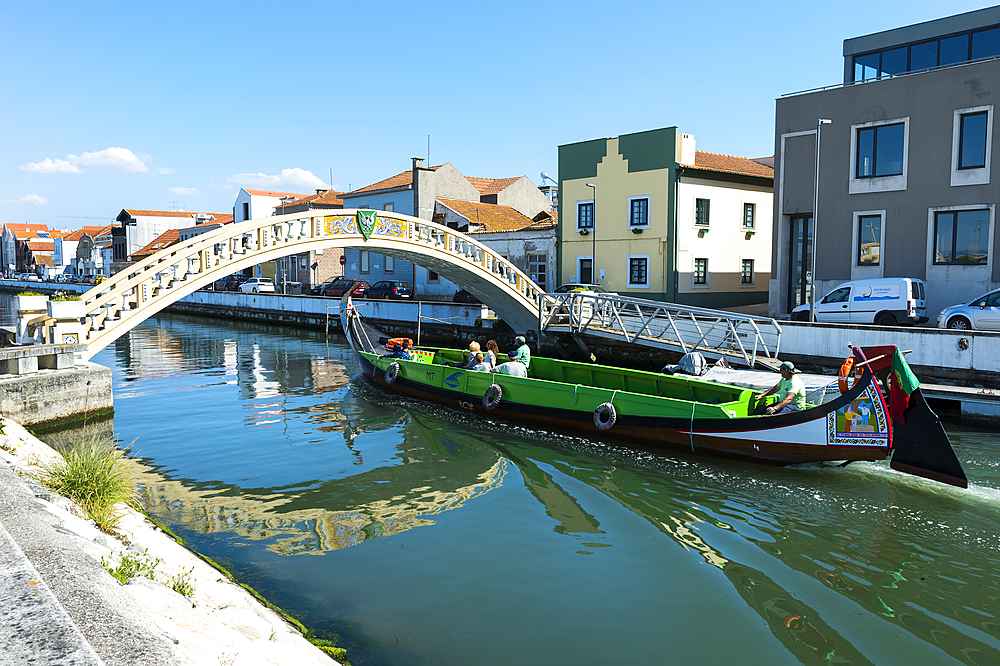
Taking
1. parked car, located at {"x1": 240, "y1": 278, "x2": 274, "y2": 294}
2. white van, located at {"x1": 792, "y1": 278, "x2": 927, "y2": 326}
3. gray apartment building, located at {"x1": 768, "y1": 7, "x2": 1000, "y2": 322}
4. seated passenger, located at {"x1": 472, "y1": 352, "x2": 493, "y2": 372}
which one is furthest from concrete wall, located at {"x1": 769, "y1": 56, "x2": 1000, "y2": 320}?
parked car, located at {"x1": 240, "y1": 278, "x2": 274, "y2": 294}

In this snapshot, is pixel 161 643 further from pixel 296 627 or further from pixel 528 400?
pixel 528 400

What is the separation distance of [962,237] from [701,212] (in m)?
10.7

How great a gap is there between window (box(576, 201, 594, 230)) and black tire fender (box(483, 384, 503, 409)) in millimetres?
18608

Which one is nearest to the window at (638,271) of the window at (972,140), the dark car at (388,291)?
the window at (972,140)

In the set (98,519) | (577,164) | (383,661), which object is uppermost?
(577,164)

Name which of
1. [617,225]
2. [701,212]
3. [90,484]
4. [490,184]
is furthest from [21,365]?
[490,184]

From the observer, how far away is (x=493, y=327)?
26656 mm

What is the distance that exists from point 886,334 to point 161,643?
16.6 metres

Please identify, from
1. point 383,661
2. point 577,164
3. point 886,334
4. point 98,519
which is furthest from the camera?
point 577,164

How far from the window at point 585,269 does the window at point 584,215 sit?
1.50 metres

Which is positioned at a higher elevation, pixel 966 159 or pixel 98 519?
pixel 966 159

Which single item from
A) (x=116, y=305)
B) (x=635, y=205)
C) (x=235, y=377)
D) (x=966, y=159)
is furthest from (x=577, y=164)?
(x=116, y=305)

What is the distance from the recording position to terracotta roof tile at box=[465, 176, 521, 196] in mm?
47969

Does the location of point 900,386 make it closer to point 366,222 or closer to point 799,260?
point 366,222
